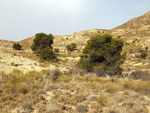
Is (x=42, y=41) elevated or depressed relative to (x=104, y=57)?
elevated

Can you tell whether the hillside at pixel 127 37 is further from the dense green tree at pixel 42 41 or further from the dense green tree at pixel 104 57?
the dense green tree at pixel 104 57

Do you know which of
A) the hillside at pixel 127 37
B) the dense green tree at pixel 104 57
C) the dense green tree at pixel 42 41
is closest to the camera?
the dense green tree at pixel 104 57

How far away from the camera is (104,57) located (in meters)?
13.0

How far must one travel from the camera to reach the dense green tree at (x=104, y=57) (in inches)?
484

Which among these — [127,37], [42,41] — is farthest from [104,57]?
[127,37]

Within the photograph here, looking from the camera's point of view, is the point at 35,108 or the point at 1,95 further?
the point at 1,95

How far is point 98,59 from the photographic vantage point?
43.7 ft

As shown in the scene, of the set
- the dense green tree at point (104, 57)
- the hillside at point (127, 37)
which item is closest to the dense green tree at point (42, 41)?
the hillside at point (127, 37)

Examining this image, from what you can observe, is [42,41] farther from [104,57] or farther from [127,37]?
[127,37]

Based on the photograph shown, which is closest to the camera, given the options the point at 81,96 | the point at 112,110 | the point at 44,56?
the point at 112,110

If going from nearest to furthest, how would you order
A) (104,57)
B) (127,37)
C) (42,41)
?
(104,57), (42,41), (127,37)

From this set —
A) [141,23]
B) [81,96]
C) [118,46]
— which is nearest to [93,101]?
[81,96]

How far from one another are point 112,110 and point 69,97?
78.7 inches

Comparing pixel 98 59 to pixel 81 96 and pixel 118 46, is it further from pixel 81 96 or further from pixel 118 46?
pixel 81 96
